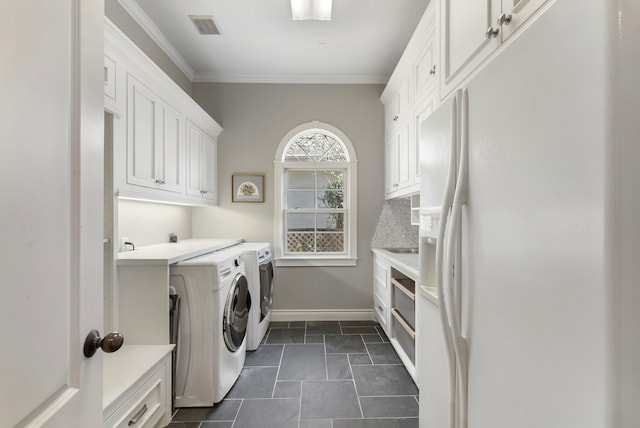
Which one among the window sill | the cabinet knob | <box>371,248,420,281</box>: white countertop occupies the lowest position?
the window sill

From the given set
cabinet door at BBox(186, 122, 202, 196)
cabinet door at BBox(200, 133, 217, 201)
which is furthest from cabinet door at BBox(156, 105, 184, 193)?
cabinet door at BBox(200, 133, 217, 201)

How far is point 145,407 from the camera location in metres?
1.61

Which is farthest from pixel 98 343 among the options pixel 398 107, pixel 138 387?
pixel 398 107

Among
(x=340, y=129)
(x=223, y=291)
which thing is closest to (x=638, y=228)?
(x=223, y=291)

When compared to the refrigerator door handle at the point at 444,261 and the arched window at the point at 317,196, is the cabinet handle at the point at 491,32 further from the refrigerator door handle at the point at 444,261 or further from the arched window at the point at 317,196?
the arched window at the point at 317,196

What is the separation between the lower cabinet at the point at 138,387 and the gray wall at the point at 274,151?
1844 millimetres

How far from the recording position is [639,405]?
41 centimetres

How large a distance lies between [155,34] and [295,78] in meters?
1.47

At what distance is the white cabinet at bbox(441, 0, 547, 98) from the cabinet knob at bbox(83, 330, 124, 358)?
1432 millimetres

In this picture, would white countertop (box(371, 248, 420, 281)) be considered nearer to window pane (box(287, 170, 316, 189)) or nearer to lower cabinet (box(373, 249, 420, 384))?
lower cabinet (box(373, 249, 420, 384))

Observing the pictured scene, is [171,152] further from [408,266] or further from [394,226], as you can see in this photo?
[394,226]

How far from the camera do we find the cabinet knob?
2.30ft

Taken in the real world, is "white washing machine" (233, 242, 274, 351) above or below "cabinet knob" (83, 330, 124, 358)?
below

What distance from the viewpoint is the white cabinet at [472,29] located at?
0.95 metres
